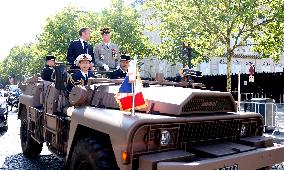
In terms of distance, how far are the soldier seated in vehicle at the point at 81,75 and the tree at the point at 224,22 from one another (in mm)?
10786

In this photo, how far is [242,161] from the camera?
4086 mm

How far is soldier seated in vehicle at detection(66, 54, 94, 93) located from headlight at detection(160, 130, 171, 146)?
8.04 ft

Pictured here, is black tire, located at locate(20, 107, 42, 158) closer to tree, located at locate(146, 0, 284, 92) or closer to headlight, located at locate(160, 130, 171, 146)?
headlight, located at locate(160, 130, 171, 146)

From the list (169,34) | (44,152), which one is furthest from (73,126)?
(169,34)

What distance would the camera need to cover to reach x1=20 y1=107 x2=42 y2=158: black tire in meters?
7.96

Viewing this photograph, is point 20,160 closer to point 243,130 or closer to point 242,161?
point 243,130

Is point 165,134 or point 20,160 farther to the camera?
point 20,160

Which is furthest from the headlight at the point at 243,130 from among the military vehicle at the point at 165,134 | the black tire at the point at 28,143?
the black tire at the point at 28,143

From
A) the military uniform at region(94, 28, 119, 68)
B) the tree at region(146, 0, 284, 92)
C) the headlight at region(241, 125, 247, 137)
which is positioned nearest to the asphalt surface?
the military uniform at region(94, 28, 119, 68)

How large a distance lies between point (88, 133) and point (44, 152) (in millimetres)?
4575

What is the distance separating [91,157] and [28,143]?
4.27 metres

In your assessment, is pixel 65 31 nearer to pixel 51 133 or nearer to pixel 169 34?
pixel 169 34

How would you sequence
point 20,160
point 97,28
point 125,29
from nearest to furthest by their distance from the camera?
1. point 20,160
2. point 125,29
3. point 97,28

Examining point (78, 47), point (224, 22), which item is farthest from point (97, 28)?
point (78, 47)
